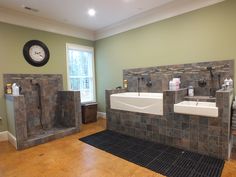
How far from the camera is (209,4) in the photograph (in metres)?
2.67

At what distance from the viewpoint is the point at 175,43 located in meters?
3.12

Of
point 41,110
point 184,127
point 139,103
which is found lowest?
point 184,127

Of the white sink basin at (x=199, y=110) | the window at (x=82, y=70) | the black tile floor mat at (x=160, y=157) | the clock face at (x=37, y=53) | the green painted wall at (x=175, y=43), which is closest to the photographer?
the black tile floor mat at (x=160, y=157)

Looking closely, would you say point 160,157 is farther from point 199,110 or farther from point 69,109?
point 69,109

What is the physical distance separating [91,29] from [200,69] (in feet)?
10.3

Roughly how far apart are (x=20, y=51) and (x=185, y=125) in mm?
3614

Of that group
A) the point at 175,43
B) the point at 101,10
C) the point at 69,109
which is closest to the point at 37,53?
the point at 69,109

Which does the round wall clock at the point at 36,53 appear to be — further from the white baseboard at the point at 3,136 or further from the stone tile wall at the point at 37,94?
the white baseboard at the point at 3,136

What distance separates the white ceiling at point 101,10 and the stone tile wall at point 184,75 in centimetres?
108

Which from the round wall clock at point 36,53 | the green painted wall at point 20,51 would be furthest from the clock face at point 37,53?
the green painted wall at point 20,51

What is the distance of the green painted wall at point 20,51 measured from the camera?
309cm

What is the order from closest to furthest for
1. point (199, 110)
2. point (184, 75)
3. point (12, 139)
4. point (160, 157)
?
point (199, 110) < point (160, 157) < point (12, 139) < point (184, 75)

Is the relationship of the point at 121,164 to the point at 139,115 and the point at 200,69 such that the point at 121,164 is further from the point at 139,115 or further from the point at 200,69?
the point at 200,69

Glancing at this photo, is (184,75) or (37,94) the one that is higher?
(184,75)
